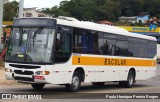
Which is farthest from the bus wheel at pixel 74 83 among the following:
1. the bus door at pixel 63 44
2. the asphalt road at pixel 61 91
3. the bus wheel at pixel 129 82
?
the bus wheel at pixel 129 82

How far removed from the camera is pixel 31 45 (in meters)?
16.1

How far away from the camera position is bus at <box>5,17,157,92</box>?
1593 centimetres

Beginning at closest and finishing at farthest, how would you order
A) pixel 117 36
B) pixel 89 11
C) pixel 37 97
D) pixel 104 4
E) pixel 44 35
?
pixel 37 97 → pixel 44 35 → pixel 117 36 → pixel 89 11 → pixel 104 4

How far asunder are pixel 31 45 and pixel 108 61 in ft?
17.5

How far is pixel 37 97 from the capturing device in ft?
49.4

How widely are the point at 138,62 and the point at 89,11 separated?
4163 inches

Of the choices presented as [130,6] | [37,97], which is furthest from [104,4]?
[37,97]

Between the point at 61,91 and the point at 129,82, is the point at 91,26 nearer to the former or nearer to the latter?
the point at 61,91

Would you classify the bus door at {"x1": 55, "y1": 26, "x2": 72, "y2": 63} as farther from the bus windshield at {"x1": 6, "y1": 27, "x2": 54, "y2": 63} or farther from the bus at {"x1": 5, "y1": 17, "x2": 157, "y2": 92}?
the bus windshield at {"x1": 6, "y1": 27, "x2": 54, "y2": 63}

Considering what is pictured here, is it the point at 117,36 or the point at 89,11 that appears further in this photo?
the point at 89,11

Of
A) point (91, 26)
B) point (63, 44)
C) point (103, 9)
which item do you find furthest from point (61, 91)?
point (103, 9)

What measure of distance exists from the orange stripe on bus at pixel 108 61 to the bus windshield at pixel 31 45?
5.43ft

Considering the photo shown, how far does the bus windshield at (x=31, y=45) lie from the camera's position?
15898mm

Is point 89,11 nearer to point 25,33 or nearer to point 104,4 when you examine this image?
point 104,4
